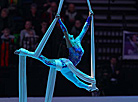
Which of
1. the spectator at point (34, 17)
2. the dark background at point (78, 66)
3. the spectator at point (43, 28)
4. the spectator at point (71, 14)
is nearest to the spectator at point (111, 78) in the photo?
the dark background at point (78, 66)

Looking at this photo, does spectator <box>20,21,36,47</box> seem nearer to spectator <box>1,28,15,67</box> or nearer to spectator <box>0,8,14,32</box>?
spectator <box>1,28,15,67</box>

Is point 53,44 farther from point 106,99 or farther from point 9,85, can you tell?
point 106,99

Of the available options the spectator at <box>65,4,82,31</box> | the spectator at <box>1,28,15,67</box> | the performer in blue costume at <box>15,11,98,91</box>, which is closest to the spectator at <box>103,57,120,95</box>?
the spectator at <box>65,4,82,31</box>

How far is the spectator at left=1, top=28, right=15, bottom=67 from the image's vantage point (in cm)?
396

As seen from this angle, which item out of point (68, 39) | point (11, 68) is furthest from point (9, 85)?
point (68, 39)

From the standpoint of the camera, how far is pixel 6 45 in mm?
3986

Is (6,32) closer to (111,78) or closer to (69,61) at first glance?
(111,78)

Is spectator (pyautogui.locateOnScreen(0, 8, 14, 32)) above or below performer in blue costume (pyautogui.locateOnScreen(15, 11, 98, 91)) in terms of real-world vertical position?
above

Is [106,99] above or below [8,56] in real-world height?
below

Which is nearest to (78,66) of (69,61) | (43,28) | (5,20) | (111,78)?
(111,78)

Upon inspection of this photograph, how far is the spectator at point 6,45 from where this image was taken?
396 cm

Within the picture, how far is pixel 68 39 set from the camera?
1.84m

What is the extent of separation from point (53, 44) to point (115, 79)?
0.97 m

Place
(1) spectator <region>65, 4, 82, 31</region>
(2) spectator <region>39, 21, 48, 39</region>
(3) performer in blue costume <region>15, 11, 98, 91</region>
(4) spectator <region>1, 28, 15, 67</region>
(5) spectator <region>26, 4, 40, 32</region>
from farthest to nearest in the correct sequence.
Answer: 1. (1) spectator <region>65, 4, 82, 31</region>
2. (5) spectator <region>26, 4, 40, 32</region>
3. (2) spectator <region>39, 21, 48, 39</region>
4. (4) spectator <region>1, 28, 15, 67</region>
5. (3) performer in blue costume <region>15, 11, 98, 91</region>
